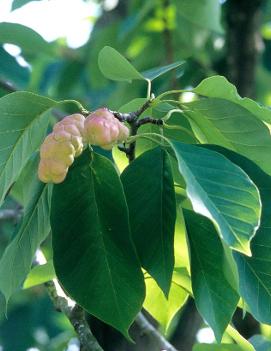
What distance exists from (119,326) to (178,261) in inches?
8.0

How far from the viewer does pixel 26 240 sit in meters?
1.62

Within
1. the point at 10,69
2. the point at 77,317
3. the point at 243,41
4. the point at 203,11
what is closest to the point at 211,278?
the point at 77,317

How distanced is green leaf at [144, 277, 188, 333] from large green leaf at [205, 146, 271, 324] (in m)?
0.30

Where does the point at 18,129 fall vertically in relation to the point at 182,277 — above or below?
above

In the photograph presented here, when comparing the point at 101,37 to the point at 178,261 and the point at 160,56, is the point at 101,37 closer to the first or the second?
the point at 160,56

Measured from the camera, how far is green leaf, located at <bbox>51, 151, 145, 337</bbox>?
5.05 feet

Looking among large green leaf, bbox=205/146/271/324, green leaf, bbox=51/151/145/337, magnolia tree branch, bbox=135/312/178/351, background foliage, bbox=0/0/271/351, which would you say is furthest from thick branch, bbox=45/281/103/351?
large green leaf, bbox=205/146/271/324

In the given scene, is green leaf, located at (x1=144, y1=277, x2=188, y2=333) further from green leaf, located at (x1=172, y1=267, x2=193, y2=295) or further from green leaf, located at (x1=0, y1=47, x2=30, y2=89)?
green leaf, located at (x1=0, y1=47, x2=30, y2=89)

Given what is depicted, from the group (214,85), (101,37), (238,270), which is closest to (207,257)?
(238,270)

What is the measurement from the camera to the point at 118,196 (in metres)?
1.53

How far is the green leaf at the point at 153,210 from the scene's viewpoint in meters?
1.54

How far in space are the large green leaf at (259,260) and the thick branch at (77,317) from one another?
44 cm

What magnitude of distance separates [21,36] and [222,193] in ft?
3.35

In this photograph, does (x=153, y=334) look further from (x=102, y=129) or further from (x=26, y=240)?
(x=102, y=129)
